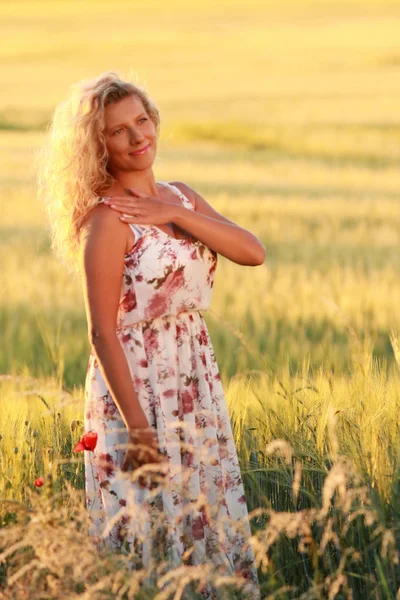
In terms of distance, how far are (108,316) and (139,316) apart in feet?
0.45

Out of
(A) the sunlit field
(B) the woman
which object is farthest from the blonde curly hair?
A: (A) the sunlit field

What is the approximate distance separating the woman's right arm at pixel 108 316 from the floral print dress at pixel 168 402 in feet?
0.28

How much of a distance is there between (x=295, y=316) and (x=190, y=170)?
33.4 feet

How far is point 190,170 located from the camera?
1661 cm

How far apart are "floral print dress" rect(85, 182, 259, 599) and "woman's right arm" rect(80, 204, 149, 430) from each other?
8 centimetres

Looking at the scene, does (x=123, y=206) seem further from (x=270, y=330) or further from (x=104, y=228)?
(x=270, y=330)

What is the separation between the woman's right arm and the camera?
2488 mm

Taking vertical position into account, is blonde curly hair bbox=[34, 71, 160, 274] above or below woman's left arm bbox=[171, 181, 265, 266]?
above

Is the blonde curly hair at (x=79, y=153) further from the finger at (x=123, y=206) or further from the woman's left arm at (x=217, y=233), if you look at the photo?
the woman's left arm at (x=217, y=233)

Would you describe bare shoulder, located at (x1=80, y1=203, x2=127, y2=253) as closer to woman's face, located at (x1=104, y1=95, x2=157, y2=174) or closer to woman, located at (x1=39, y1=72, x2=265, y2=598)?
woman, located at (x1=39, y1=72, x2=265, y2=598)

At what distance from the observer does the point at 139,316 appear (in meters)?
2.62

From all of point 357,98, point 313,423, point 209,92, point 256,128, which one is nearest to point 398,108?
point 357,98

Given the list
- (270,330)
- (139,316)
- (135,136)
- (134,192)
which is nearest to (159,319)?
(139,316)

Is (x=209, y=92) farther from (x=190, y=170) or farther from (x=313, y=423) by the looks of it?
(x=313, y=423)
